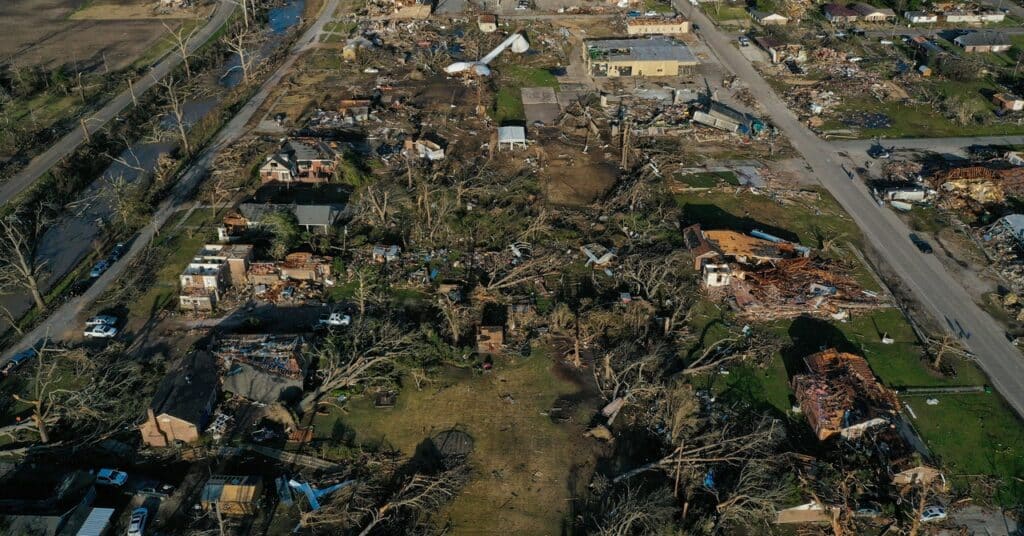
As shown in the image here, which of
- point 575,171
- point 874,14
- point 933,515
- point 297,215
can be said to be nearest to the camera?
point 933,515

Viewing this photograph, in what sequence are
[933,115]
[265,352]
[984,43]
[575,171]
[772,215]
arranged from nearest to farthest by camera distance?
1. [265,352]
2. [772,215]
3. [575,171]
4. [933,115]
5. [984,43]

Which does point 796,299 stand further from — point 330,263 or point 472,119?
point 472,119

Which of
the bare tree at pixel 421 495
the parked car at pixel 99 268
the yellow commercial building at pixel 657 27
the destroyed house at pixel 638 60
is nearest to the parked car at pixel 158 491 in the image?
the bare tree at pixel 421 495

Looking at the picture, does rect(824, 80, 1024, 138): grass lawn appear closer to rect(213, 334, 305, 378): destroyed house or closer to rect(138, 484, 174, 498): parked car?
rect(213, 334, 305, 378): destroyed house

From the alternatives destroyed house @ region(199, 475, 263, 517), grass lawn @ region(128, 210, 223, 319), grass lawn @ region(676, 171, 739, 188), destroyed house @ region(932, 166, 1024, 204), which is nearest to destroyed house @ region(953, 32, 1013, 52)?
destroyed house @ region(932, 166, 1024, 204)

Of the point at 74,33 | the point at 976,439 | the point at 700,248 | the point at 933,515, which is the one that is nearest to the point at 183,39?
the point at 74,33

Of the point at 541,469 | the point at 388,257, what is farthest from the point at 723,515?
the point at 388,257

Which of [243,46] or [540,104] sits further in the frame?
[243,46]

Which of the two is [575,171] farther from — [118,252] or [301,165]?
[118,252]
